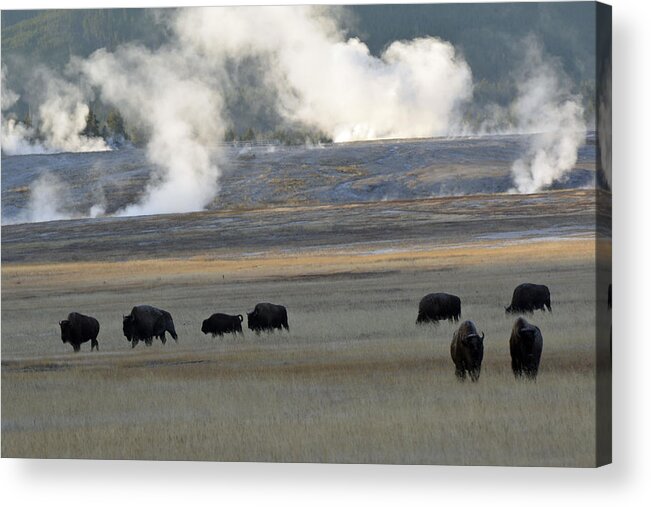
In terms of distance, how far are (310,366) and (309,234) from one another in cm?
142

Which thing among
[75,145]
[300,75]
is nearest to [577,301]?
[300,75]

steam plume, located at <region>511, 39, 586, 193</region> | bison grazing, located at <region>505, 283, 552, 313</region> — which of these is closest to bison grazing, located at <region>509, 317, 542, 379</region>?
bison grazing, located at <region>505, 283, 552, 313</region>

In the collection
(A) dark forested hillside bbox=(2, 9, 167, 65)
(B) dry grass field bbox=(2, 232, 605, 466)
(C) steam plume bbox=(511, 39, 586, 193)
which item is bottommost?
(B) dry grass field bbox=(2, 232, 605, 466)

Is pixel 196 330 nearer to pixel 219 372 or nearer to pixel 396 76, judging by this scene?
pixel 219 372

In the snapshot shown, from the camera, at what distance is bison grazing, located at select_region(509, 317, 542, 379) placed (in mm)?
19875

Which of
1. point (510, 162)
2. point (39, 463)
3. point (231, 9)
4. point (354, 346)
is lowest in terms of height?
point (39, 463)

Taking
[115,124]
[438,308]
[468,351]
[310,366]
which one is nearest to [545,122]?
[438,308]

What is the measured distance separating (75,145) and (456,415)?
5186 mm

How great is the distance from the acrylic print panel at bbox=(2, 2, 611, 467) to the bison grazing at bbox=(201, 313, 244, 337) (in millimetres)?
22

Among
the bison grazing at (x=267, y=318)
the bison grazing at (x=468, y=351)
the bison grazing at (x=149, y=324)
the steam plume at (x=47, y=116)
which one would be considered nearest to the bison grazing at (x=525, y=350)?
the bison grazing at (x=468, y=351)

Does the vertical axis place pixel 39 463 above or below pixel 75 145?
below

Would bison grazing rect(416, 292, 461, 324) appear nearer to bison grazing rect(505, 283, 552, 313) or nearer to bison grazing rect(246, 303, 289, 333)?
bison grazing rect(505, 283, 552, 313)

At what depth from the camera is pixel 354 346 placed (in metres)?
20.3

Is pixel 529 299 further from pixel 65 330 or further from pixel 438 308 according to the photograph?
pixel 65 330
